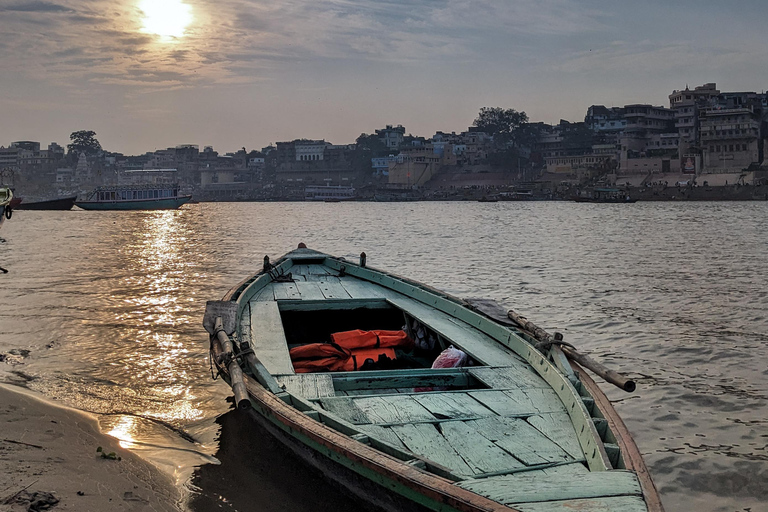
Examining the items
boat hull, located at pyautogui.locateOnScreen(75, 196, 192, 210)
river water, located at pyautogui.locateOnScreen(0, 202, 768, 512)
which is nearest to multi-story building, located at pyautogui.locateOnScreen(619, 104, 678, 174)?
boat hull, located at pyautogui.locateOnScreen(75, 196, 192, 210)

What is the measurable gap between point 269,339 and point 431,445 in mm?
2629

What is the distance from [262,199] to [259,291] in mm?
116657

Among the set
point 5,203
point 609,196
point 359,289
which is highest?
point 5,203

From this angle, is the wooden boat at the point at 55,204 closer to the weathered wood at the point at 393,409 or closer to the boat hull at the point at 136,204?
the boat hull at the point at 136,204

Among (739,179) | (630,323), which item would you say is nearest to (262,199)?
(739,179)

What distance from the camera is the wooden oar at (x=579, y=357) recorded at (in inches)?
→ 160

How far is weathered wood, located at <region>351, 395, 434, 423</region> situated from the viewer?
3949mm

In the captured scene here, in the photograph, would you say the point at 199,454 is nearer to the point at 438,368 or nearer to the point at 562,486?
the point at 438,368

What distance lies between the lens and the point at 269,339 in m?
5.87

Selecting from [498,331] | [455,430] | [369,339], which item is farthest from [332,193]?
[455,430]

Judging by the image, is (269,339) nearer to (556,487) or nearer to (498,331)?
(498,331)

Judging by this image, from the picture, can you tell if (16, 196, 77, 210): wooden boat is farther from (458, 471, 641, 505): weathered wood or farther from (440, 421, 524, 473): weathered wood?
(458, 471, 641, 505): weathered wood

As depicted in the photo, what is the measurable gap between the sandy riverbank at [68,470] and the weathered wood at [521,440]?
2150 millimetres

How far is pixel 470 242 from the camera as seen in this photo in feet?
97.6
